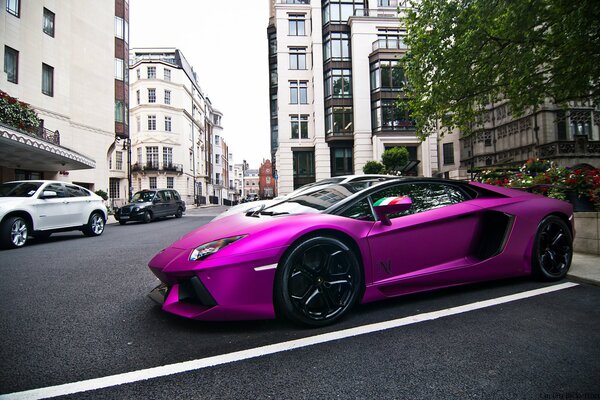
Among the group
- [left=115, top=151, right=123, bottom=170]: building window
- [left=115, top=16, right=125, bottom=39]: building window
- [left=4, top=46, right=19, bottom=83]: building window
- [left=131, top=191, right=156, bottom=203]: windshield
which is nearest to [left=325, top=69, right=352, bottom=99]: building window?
[left=131, top=191, right=156, bottom=203]: windshield

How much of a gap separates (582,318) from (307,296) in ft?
7.27


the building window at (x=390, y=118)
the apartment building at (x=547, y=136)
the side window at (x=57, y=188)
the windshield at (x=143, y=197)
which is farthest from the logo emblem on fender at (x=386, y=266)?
the building window at (x=390, y=118)

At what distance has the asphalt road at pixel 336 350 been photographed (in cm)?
168

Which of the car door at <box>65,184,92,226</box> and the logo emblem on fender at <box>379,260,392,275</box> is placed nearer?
the logo emblem on fender at <box>379,260,392,275</box>

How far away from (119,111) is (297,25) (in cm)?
1789

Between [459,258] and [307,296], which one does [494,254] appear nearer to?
[459,258]

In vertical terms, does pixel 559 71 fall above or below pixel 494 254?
above

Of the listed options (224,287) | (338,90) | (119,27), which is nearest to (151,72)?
(119,27)

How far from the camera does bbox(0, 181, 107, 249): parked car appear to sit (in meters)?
7.40

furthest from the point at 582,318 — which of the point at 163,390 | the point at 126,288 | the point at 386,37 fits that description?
the point at 386,37

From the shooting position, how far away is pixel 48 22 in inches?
773

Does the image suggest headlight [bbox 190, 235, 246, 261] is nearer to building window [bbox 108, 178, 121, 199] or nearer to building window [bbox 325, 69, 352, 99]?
building window [bbox 325, 69, 352, 99]

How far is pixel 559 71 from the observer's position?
→ 31.1 ft

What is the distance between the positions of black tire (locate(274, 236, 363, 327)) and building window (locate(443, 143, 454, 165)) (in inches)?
1468
